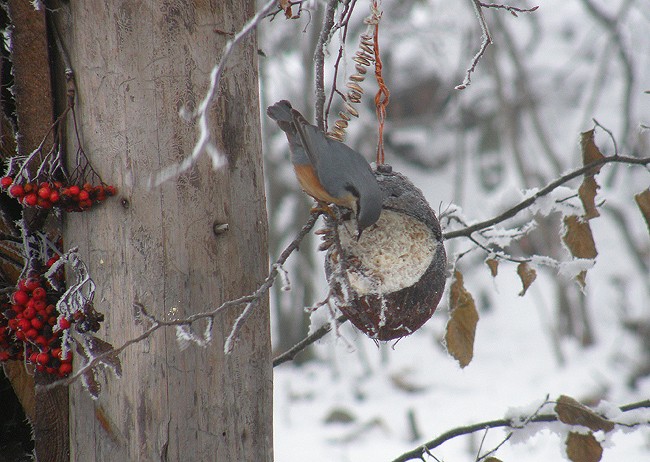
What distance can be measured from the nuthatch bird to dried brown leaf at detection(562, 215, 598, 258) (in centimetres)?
57

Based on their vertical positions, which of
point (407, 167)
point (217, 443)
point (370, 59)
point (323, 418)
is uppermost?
point (407, 167)

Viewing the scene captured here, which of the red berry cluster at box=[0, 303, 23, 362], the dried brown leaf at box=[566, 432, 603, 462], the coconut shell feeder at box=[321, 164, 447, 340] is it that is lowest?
the dried brown leaf at box=[566, 432, 603, 462]

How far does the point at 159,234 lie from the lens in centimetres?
142

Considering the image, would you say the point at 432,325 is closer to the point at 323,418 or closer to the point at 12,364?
the point at 323,418

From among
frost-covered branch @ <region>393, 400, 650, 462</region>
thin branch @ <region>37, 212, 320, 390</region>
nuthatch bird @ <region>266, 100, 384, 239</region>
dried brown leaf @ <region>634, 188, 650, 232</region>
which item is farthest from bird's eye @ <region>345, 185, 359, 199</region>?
dried brown leaf @ <region>634, 188, 650, 232</region>

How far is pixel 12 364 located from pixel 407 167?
25.3 ft

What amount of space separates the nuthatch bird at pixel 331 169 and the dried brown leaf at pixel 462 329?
1.40ft

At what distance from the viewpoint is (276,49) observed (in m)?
7.98

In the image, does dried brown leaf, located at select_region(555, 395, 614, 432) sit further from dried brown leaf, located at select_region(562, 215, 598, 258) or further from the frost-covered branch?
dried brown leaf, located at select_region(562, 215, 598, 258)

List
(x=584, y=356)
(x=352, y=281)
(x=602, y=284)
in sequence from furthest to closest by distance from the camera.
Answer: (x=602, y=284) < (x=584, y=356) < (x=352, y=281)

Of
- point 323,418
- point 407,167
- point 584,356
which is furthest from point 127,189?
point 407,167

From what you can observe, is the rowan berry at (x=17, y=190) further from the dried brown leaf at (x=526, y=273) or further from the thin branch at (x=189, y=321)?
the dried brown leaf at (x=526, y=273)

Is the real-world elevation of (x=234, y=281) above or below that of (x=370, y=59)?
below

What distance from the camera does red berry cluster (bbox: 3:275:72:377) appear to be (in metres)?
1.50
